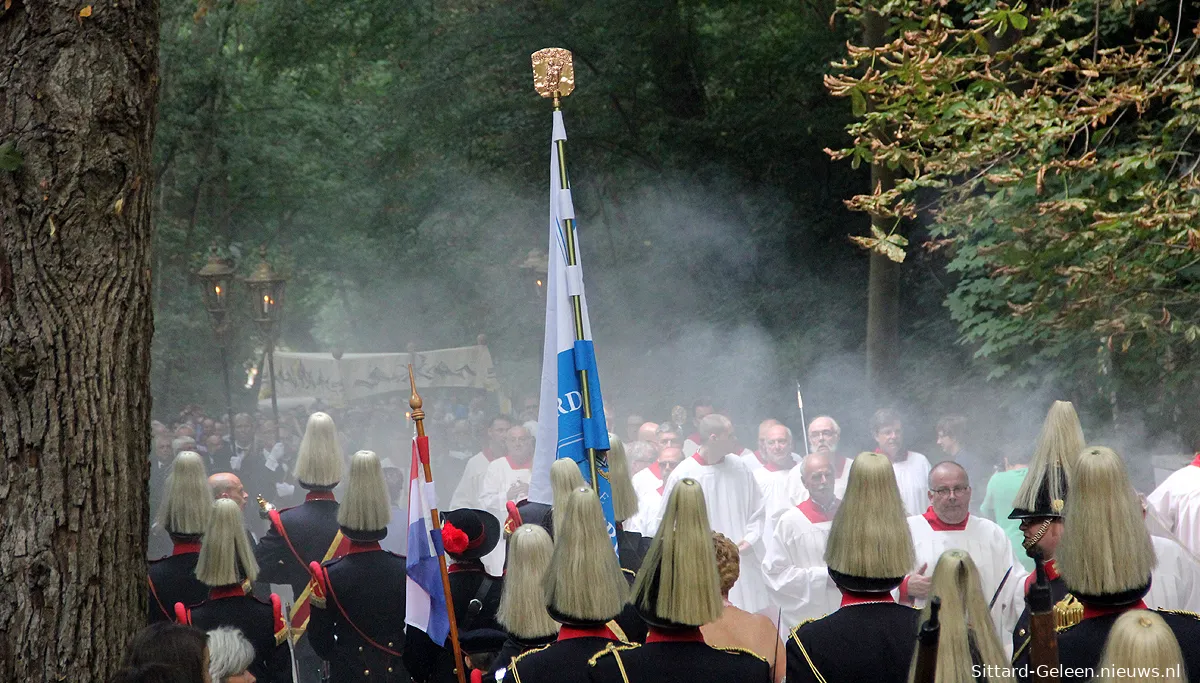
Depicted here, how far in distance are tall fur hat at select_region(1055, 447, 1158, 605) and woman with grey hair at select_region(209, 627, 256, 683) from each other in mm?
2805

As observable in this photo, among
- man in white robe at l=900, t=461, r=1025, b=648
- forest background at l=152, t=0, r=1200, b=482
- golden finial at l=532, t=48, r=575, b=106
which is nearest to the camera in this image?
golden finial at l=532, t=48, r=575, b=106

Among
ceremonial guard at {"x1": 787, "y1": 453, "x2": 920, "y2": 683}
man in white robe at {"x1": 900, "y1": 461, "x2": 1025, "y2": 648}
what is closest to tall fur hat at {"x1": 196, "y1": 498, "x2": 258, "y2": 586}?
ceremonial guard at {"x1": 787, "y1": 453, "x2": 920, "y2": 683}

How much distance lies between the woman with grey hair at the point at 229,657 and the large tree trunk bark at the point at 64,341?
457 millimetres

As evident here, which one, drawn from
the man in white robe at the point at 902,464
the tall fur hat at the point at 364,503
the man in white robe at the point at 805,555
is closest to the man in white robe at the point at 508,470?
the man in white robe at the point at 902,464

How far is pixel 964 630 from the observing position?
312 cm

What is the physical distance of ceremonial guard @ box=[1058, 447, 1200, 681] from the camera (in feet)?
12.9

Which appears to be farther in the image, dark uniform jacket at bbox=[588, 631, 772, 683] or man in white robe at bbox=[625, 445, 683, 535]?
man in white robe at bbox=[625, 445, 683, 535]

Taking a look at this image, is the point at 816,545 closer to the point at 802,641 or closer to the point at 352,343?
the point at 802,641

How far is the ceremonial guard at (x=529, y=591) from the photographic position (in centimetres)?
455

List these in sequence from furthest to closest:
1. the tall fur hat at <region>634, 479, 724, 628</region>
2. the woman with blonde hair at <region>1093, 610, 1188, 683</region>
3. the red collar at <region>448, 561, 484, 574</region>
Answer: the red collar at <region>448, 561, 484, 574</region> → the tall fur hat at <region>634, 479, 724, 628</region> → the woman with blonde hair at <region>1093, 610, 1188, 683</region>

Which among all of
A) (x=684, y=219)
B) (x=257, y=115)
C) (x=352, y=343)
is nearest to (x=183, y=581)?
(x=684, y=219)

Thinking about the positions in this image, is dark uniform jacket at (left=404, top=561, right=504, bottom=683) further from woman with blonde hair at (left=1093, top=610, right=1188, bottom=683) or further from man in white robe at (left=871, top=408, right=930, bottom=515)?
man in white robe at (left=871, top=408, right=930, bottom=515)

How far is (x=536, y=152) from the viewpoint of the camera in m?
20.7

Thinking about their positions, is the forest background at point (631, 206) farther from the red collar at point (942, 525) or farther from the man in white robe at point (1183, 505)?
the red collar at point (942, 525)
